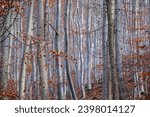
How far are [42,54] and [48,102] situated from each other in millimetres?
2638

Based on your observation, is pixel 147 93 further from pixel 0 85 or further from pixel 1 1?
pixel 1 1

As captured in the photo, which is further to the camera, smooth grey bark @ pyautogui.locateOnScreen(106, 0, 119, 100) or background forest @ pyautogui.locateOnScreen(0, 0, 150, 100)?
background forest @ pyautogui.locateOnScreen(0, 0, 150, 100)

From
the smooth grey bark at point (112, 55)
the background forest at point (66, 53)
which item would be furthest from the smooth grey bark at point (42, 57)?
the smooth grey bark at point (112, 55)

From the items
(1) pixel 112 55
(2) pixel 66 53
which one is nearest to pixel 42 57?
(1) pixel 112 55

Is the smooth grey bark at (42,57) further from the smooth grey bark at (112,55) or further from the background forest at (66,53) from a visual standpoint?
the smooth grey bark at (112,55)

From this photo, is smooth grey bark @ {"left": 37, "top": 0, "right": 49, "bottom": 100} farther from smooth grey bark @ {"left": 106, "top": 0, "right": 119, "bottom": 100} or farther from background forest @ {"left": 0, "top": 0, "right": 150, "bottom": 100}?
smooth grey bark @ {"left": 106, "top": 0, "right": 119, "bottom": 100}

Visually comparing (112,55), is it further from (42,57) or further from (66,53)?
(66,53)

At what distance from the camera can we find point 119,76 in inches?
398

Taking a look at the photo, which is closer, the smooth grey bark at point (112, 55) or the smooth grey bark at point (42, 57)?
the smooth grey bark at point (112, 55)

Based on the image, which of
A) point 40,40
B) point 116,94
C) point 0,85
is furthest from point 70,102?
point 0,85

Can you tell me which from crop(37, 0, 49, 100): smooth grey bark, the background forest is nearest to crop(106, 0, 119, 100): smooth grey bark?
the background forest

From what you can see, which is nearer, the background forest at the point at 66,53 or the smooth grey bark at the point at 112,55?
the smooth grey bark at the point at 112,55

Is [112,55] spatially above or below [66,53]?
below

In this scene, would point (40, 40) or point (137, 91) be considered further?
point (137, 91)
